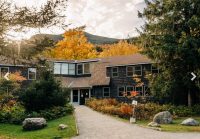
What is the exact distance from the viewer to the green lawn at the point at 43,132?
85.5 ft

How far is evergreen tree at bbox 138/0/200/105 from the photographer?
39.3 metres

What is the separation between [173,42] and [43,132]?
739 inches

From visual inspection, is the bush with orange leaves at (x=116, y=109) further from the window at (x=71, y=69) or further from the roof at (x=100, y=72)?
the window at (x=71, y=69)

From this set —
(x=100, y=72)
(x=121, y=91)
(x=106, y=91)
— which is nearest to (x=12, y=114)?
(x=121, y=91)

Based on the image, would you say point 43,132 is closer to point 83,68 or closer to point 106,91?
point 106,91

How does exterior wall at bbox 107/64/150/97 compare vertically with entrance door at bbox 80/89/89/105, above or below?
above

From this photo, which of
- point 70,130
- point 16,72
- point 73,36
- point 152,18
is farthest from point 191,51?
point 73,36

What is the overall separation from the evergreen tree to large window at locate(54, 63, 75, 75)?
59.3 feet

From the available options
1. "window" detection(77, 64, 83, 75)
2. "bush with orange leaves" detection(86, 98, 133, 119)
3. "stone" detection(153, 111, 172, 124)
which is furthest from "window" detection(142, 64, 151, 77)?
"stone" detection(153, 111, 172, 124)

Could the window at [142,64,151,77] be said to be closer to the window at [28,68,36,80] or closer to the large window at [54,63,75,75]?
the large window at [54,63,75,75]

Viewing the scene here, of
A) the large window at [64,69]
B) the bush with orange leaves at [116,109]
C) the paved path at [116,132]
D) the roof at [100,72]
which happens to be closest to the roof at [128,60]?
the roof at [100,72]

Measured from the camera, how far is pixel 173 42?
4031cm

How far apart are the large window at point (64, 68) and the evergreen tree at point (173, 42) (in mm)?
18075

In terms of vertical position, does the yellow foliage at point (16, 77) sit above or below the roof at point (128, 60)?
below
